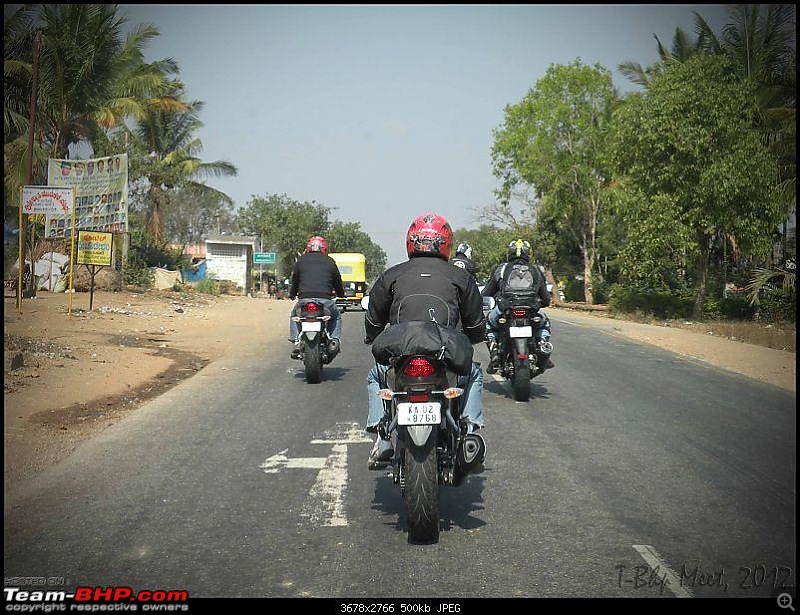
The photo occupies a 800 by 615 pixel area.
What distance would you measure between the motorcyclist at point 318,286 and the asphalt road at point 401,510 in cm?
192

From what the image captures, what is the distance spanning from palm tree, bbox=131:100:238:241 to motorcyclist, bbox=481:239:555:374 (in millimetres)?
34023

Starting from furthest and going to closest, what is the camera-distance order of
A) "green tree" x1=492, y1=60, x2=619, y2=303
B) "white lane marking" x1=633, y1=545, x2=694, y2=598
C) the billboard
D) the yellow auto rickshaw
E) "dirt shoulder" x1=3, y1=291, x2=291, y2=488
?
"green tree" x1=492, y1=60, x2=619, y2=303 < the yellow auto rickshaw < the billboard < "dirt shoulder" x1=3, y1=291, x2=291, y2=488 < "white lane marking" x1=633, y1=545, x2=694, y2=598

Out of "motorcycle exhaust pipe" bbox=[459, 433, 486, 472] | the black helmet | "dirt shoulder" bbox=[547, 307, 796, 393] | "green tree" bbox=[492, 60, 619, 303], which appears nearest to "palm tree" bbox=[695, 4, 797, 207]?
"dirt shoulder" bbox=[547, 307, 796, 393]

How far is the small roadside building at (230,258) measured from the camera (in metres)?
57.4

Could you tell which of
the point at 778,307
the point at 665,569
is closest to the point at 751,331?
the point at 778,307

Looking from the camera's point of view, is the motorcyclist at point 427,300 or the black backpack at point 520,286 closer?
the motorcyclist at point 427,300

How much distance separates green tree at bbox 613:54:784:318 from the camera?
25.6 meters

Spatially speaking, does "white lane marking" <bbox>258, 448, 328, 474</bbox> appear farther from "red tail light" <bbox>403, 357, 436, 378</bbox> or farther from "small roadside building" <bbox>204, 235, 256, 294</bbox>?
"small roadside building" <bbox>204, 235, 256, 294</bbox>

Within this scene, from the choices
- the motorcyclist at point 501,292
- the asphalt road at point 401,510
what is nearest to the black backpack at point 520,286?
the motorcyclist at point 501,292

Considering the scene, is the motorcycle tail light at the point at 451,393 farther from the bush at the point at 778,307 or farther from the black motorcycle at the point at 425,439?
the bush at the point at 778,307

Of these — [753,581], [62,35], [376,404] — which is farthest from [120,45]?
[753,581]

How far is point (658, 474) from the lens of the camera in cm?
655

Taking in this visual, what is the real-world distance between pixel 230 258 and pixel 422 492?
5480cm

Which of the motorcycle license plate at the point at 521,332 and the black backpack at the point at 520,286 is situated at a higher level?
the black backpack at the point at 520,286
